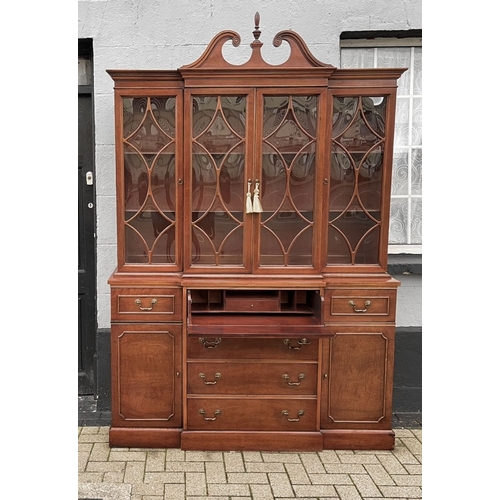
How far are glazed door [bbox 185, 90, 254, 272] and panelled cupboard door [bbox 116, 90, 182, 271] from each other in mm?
93

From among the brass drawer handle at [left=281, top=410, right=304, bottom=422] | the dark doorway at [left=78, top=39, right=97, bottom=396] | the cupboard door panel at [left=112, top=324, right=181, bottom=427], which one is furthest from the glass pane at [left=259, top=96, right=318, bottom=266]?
the dark doorway at [left=78, top=39, right=97, bottom=396]

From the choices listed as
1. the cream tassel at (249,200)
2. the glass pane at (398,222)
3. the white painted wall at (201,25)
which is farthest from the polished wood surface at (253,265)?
the glass pane at (398,222)

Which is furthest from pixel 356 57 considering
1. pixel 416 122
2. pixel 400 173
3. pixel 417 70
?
pixel 400 173

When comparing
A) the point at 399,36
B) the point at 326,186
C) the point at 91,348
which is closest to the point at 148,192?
the point at 326,186

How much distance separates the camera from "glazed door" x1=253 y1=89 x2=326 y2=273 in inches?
117

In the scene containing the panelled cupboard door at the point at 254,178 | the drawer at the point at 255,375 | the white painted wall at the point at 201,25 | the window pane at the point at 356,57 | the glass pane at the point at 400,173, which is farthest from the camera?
the glass pane at the point at 400,173

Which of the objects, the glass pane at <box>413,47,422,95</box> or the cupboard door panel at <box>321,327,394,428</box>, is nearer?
the cupboard door panel at <box>321,327,394,428</box>

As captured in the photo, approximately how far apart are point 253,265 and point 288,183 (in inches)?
22.1

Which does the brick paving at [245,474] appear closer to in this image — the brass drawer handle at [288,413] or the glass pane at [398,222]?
the brass drawer handle at [288,413]

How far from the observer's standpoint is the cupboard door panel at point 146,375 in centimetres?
308

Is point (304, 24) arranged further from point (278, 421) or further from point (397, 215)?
point (278, 421)

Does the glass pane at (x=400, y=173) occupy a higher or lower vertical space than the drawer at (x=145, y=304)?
higher

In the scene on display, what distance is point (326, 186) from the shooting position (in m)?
3.02

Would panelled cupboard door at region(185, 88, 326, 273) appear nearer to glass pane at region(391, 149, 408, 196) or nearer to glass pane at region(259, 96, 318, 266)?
glass pane at region(259, 96, 318, 266)
